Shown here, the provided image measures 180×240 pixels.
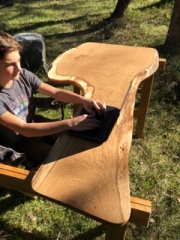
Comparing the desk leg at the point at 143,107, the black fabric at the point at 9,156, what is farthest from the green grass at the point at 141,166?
the black fabric at the point at 9,156

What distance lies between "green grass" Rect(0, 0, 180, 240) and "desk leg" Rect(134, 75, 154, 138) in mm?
106

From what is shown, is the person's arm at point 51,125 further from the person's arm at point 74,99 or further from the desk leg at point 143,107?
the desk leg at point 143,107

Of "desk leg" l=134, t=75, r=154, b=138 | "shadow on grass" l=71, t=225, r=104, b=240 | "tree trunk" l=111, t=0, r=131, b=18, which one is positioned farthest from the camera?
"tree trunk" l=111, t=0, r=131, b=18

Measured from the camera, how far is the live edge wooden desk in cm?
112

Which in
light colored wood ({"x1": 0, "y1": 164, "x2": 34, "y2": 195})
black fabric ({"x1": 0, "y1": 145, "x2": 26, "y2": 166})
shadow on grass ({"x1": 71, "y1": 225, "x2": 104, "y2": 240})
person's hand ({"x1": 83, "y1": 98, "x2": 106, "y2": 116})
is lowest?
shadow on grass ({"x1": 71, "y1": 225, "x2": 104, "y2": 240})

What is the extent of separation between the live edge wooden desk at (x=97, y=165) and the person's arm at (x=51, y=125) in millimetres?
52

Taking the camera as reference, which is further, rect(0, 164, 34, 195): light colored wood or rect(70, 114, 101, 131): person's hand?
rect(70, 114, 101, 131): person's hand

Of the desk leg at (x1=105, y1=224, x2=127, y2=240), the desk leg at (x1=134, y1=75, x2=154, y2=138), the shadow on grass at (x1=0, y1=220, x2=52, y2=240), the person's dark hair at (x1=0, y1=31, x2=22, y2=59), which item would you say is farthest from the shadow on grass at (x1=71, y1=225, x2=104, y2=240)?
the person's dark hair at (x1=0, y1=31, x2=22, y2=59)

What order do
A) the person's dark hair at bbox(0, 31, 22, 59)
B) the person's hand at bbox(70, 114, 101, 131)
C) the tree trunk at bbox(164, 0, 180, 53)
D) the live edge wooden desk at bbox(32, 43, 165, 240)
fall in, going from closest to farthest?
1. the live edge wooden desk at bbox(32, 43, 165, 240)
2. the person's hand at bbox(70, 114, 101, 131)
3. the person's dark hair at bbox(0, 31, 22, 59)
4. the tree trunk at bbox(164, 0, 180, 53)

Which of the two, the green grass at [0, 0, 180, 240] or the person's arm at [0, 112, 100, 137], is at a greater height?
the person's arm at [0, 112, 100, 137]

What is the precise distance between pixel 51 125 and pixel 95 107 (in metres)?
0.28

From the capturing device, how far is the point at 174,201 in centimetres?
230

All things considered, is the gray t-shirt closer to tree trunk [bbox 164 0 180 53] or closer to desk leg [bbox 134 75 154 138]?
desk leg [bbox 134 75 154 138]

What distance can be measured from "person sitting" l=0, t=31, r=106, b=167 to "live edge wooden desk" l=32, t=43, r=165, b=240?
91mm
